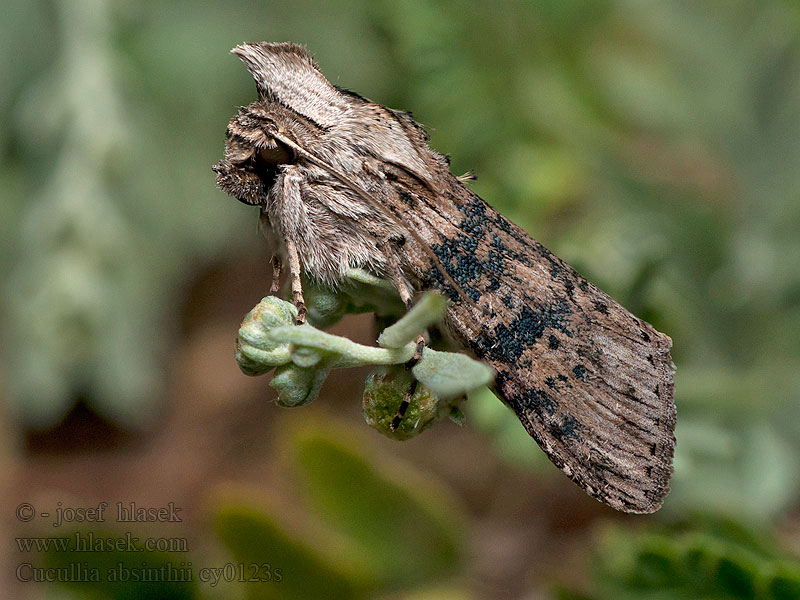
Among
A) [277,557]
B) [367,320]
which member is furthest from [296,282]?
[367,320]

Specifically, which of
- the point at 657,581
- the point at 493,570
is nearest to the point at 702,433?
the point at 657,581

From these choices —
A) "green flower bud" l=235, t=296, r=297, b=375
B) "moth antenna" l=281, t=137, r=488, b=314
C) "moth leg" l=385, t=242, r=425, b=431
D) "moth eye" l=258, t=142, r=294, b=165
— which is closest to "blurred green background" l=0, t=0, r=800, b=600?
"moth antenna" l=281, t=137, r=488, b=314

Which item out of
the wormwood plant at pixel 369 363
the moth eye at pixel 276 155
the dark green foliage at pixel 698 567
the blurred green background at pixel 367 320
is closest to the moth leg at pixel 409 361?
the wormwood plant at pixel 369 363

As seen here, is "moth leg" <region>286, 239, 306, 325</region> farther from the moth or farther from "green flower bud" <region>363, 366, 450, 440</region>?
"green flower bud" <region>363, 366, 450, 440</region>

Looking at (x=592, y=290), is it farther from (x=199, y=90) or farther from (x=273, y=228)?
(x=199, y=90)

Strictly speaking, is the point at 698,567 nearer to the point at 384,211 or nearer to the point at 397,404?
the point at 397,404

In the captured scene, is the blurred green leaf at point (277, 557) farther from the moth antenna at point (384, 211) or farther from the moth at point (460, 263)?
the moth antenna at point (384, 211)

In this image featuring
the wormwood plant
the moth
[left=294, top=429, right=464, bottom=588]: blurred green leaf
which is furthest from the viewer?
[left=294, top=429, right=464, bottom=588]: blurred green leaf
